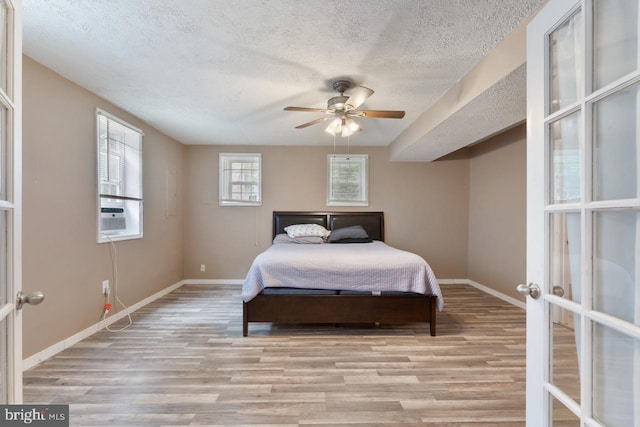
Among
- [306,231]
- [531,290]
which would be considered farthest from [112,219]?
[531,290]

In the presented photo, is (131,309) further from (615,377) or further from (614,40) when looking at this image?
(614,40)

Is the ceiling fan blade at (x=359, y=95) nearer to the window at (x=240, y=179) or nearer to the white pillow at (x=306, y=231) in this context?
the white pillow at (x=306, y=231)

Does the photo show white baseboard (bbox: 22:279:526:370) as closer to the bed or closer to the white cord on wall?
the white cord on wall

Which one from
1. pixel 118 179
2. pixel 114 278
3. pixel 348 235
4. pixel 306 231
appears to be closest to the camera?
pixel 114 278

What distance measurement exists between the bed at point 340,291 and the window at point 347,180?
2.07 m

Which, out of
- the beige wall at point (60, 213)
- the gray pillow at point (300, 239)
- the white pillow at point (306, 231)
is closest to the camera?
the beige wall at point (60, 213)

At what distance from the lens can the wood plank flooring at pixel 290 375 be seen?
1651mm

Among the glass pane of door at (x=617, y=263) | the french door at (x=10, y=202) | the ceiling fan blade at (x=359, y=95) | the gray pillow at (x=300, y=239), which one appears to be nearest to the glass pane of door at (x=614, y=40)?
the glass pane of door at (x=617, y=263)

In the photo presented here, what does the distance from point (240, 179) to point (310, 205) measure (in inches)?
47.2

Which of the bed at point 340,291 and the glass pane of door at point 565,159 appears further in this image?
the bed at point 340,291

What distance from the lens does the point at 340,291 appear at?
271 cm

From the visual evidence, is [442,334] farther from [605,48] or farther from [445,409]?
[605,48]

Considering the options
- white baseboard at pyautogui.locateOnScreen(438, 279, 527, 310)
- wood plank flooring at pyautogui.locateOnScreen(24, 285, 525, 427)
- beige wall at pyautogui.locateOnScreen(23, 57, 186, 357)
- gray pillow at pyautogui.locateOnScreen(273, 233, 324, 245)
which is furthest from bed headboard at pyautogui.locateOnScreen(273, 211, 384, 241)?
beige wall at pyautogui.locateOnScreen(23, 57, 186, 357)

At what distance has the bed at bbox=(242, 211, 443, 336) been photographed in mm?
2646
